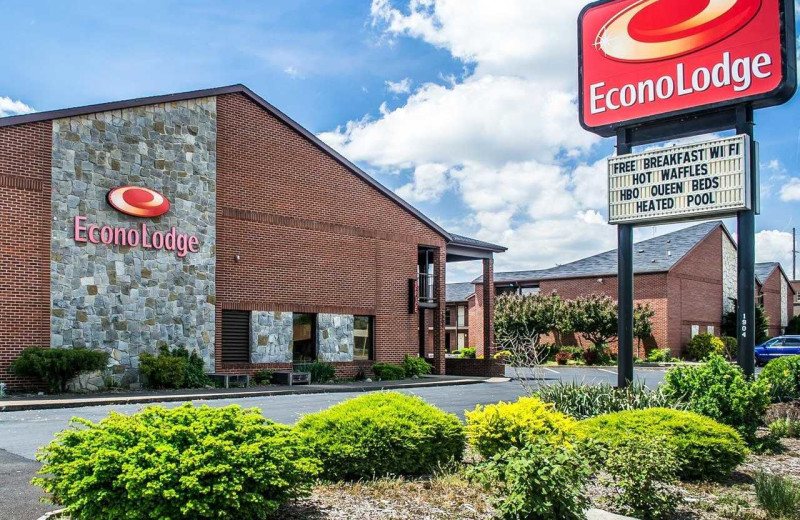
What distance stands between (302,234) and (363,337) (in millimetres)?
4824

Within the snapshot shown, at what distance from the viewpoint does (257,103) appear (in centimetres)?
2581

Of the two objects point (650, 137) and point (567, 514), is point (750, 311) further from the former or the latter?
point (567, 514)

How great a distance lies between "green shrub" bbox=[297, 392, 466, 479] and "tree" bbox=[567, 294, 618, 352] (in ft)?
124

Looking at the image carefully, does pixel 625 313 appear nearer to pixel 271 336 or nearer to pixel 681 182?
pixel 681 182

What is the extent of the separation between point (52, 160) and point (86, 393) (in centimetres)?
629

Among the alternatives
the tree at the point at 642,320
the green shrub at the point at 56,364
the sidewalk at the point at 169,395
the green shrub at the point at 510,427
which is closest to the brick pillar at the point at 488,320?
the sidewalk at the point at 169,395

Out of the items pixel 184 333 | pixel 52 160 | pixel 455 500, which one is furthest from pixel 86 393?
pixel 455 500

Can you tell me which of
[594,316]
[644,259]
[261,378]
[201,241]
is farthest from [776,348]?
[201,241]

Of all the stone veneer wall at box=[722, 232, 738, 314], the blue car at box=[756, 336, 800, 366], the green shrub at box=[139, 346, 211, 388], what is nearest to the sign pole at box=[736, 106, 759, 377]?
the green shrub at box=[139, 346, 211, 388]

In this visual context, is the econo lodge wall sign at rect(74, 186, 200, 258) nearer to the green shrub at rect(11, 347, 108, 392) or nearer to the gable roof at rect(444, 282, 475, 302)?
the green shrub at rect(11, 347, 108, 392)

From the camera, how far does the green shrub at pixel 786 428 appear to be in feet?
38.6

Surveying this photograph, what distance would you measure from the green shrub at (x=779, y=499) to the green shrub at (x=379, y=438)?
2.94 m

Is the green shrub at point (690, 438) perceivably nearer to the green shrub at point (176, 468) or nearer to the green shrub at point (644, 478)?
the green shrub at point (644, 478)

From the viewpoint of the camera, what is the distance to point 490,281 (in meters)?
34.2
